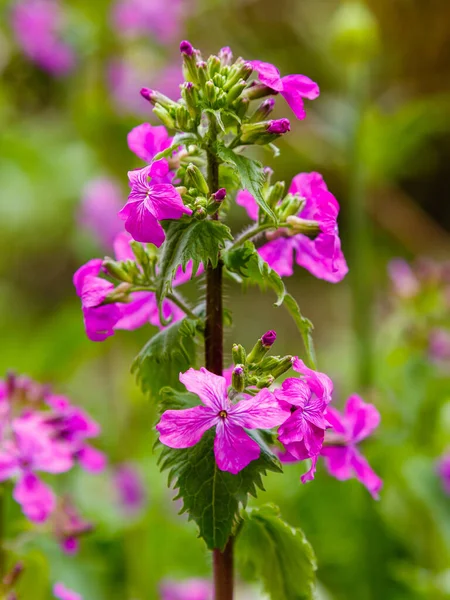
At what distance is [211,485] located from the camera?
1.19ft

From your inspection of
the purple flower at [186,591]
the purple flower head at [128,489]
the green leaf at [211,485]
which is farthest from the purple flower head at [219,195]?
the purple flower head at [128,489]

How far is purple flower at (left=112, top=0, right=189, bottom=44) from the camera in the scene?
49.8 inches

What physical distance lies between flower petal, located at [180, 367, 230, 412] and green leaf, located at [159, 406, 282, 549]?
0.02 meters

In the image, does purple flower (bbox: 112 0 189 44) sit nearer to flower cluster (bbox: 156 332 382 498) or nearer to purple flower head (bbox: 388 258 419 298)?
purple flower head (bbox: 388 258 419 298)

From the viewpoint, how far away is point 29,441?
1.64 ft

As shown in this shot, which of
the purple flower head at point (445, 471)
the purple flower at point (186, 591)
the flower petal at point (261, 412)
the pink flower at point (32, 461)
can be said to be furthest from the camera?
the purple flower head at point (445, 471)

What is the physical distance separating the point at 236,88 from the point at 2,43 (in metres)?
1.23

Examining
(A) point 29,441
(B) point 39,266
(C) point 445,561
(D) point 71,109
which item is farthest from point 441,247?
(A) point 29,441

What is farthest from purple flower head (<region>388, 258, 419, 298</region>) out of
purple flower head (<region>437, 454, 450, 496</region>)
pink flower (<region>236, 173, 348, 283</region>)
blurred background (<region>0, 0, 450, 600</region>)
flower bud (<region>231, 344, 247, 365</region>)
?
flower bud (<region>231, 344, 247, 365</region>)

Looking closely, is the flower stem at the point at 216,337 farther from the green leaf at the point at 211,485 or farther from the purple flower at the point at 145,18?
the purple flower at the point at 145,18

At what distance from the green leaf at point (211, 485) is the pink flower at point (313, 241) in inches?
4.2

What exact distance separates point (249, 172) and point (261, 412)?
113 millimetres

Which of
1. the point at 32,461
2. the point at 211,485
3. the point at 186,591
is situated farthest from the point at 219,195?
the point at 186,591

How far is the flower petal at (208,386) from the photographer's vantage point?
1.12 ft
